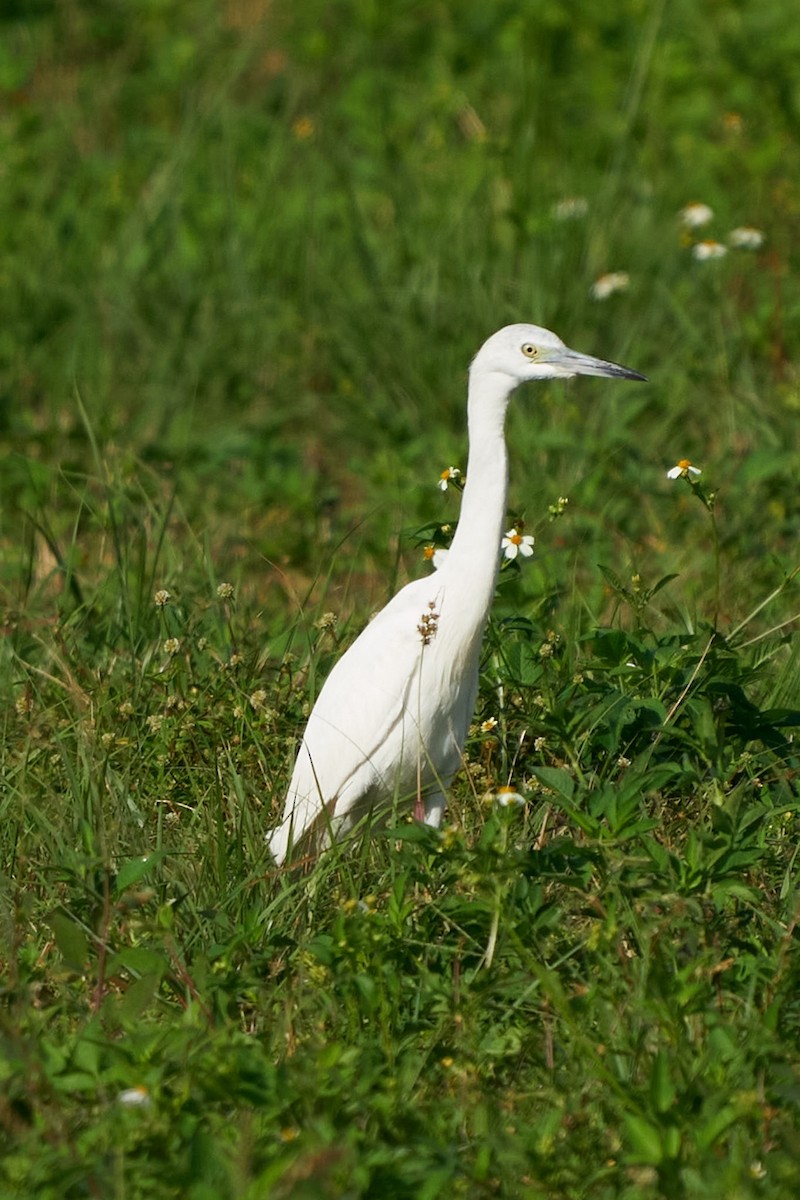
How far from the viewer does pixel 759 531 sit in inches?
185

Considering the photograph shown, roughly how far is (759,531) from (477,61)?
12.8ft

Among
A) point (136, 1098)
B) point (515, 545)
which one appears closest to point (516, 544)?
point (515, 545)

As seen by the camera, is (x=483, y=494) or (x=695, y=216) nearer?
(x=483, y=494)

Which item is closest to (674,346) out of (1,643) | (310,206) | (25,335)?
(310,206)

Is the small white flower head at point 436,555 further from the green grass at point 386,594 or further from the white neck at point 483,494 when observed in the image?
the white neck at point 483,494

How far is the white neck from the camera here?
3.24 metres

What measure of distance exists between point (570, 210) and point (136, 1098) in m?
4.33

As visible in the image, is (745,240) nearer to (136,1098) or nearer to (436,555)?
(436,555)

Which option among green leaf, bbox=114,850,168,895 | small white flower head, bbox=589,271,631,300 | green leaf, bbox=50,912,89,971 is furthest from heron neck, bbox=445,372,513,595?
small white flower head, bbox=589,271,631,300

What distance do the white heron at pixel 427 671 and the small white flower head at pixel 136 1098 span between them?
0.87 meters

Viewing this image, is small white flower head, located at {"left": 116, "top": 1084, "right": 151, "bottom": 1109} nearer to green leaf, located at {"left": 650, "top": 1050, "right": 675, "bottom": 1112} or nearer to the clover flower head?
green leaf, located at {"left": 650, "top": 1050, "right": 675, "bottom": 1112}

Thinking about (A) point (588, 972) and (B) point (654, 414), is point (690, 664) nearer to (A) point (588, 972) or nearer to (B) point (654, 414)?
(A) point (588, 972)

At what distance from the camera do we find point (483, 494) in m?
3.25

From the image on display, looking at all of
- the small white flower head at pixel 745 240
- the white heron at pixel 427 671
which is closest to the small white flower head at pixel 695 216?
the small white flower head at pixel 745 240
